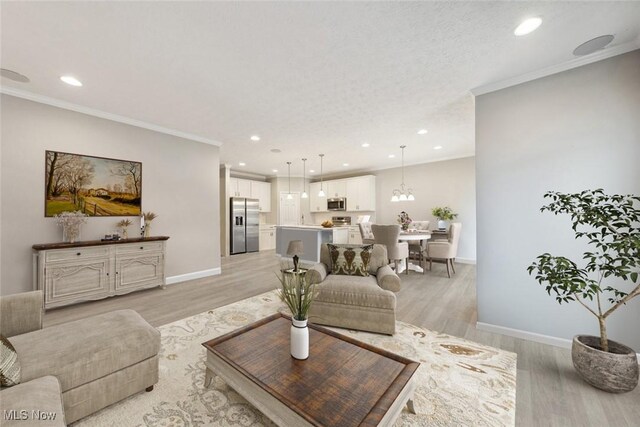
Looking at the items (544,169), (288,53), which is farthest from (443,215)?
(288,53)

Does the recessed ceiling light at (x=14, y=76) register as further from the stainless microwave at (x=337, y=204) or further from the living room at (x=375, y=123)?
the stainless microwave at (x=337, y=204)

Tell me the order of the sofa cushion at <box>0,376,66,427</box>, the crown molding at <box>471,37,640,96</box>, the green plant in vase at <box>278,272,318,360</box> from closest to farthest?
the sofa cushion at <box>0,376,66,427</box>
the green plant in vase at <box>278,272,318,360</box>
the crown molding at <box>471,37,640,96</box>

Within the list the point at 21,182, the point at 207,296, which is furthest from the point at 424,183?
the point at 21,182

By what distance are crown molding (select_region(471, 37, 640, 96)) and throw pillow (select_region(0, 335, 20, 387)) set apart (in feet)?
14.5

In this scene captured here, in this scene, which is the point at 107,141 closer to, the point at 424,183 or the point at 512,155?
the point at 512,155

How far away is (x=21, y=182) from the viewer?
3012 mm

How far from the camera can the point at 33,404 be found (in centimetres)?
106

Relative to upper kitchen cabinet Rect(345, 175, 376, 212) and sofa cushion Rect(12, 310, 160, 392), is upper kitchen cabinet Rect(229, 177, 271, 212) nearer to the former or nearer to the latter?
upper kitchen cabinet Rect(345, 175, 376, 212)

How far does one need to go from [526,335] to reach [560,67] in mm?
2741

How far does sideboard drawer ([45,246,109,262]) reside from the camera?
302 cm

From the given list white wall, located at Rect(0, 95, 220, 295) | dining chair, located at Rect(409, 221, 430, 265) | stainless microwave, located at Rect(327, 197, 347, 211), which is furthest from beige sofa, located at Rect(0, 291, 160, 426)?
stainless microwave, located at Rect(327, 197, 347, 211)

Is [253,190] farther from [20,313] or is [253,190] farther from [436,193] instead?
[20,313]

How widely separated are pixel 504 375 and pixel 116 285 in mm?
4759

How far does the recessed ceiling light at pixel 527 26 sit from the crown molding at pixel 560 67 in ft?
2.45
